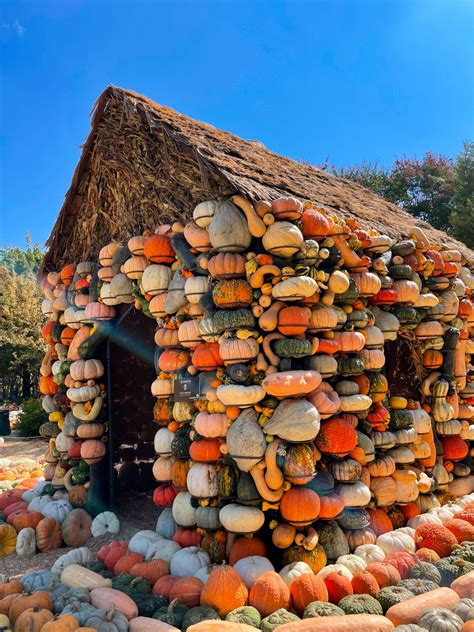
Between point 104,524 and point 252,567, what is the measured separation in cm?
222

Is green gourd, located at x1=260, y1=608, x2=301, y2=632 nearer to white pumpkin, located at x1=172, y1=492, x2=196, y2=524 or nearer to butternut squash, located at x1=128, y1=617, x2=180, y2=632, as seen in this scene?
butternut squash, located at x1=128, y1=617, x2=180, y2=632

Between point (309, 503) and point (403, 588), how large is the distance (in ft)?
2.77

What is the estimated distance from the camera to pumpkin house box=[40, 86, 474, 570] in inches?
168

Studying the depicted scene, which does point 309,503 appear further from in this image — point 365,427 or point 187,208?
point 187,208

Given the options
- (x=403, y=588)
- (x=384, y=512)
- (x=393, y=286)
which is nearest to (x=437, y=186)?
(x=393, y=286)

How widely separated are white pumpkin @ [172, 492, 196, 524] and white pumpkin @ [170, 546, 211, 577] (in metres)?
0.33

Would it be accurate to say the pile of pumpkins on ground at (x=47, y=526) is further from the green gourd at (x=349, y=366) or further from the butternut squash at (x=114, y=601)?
the green gourd at (x=349, y=366)

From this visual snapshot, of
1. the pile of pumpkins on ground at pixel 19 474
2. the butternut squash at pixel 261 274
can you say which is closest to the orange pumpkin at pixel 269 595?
the butternut squash at pixel 261 274

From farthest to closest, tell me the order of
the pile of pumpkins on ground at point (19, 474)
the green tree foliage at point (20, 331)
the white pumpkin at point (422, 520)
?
the green tree foliage at point (20, 331) → the pile of pumpkins on ground at point (19, 474) → the white pumpkin at point (422, 520)

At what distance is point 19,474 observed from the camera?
870 centimetres

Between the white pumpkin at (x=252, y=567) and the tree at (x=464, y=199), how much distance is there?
14545 millimetres

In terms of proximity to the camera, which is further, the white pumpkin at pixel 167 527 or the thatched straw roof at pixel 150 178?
the thatched straw roof at pixel 150 178

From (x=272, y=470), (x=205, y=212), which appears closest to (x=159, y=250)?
(x=205, y=212)

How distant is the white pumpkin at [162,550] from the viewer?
4395 millimetres
